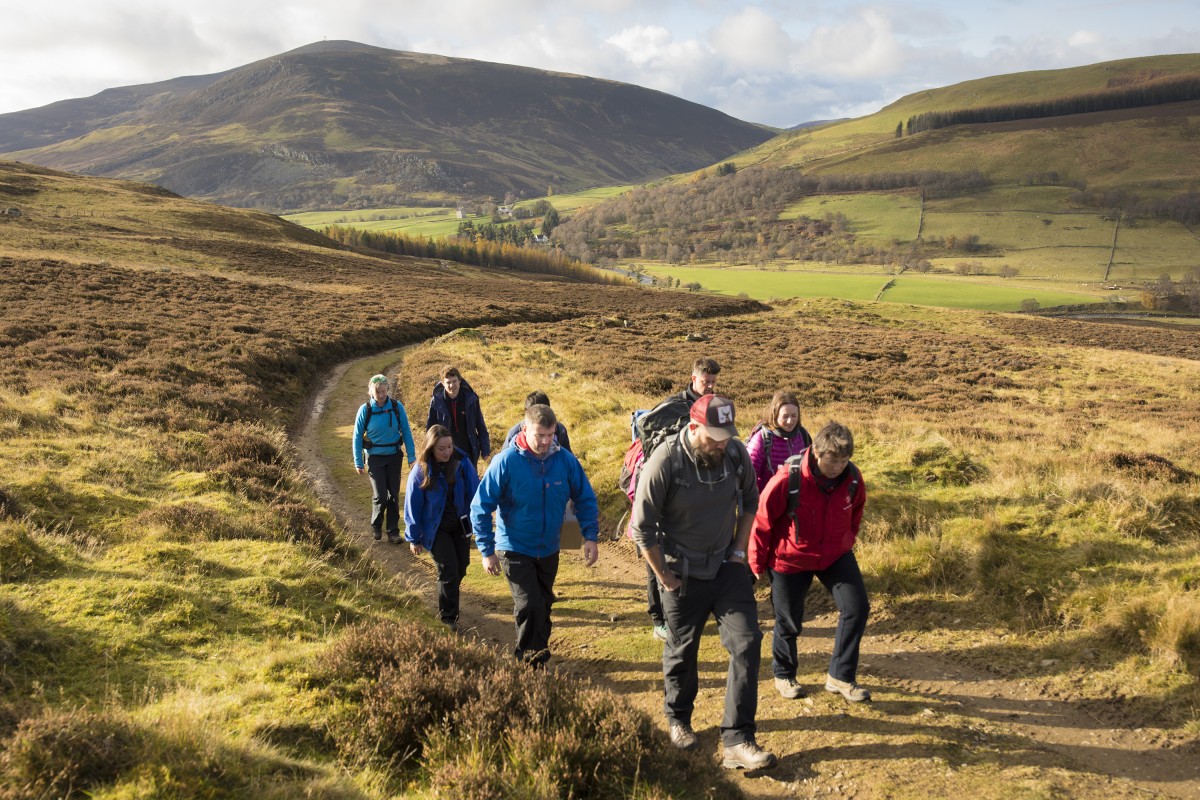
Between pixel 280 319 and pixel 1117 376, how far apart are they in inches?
1611

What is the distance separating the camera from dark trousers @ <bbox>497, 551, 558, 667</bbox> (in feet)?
20.0

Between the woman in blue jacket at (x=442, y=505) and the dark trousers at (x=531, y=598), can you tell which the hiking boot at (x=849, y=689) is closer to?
the dark trousers at (x=531, y=598)

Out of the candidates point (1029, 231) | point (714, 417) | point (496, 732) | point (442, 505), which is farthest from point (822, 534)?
point (1029, 231)

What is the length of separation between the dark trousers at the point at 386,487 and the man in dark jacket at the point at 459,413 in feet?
4.55

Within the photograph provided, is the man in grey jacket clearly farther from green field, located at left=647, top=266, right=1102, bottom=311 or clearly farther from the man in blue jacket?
green field, located at left=647, top=266, right=1102, bottom=311

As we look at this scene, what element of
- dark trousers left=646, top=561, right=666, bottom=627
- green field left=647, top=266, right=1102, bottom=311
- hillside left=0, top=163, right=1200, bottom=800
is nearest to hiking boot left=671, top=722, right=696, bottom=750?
hillside left=0, top=163, right=1200, bottom=800

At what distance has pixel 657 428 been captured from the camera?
6543 mm

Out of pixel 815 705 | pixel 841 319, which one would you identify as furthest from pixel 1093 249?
pixel 815 705

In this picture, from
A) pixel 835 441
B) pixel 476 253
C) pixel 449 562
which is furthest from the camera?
pixel 476 253

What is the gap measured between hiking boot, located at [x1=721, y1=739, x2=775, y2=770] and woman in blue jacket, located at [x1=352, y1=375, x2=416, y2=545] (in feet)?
22.3

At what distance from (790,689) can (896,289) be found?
99.8 m

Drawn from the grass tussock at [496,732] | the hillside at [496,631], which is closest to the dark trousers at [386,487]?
the hillside at [496,631]

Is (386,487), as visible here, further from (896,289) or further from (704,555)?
(896,289)

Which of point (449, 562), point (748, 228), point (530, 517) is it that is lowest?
point (449, 562)
